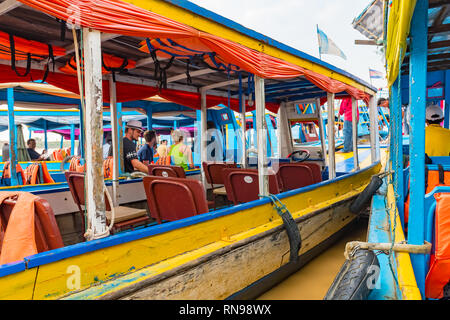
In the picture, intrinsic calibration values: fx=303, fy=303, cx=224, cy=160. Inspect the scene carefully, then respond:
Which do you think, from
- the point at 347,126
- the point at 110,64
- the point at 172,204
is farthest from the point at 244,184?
the point at 347,126

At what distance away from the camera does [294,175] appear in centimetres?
476

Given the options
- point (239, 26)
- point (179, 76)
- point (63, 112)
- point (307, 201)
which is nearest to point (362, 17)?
point (239, 26)

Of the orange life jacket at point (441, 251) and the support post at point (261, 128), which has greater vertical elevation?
the support post at point (261, 128)

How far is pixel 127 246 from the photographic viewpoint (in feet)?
6.35

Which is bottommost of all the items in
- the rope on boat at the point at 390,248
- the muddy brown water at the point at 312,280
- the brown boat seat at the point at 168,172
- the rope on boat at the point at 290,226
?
the muddy brown water at the point at 312,280

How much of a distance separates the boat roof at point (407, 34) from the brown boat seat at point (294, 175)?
187cm

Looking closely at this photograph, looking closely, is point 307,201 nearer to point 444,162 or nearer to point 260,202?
point 260,202

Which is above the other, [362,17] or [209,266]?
[362,17]

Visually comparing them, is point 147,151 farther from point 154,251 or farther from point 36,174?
point 154,251

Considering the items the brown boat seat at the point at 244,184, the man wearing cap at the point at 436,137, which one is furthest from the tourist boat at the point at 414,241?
the man wearing cap at the point at 436,137

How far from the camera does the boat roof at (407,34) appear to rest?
53.0 inches

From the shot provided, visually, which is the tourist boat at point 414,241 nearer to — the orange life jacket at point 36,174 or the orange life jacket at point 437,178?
the orange life jacket at point 437,178

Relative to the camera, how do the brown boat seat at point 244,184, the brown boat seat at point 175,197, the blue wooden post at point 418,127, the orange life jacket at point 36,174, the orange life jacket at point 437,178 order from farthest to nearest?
the orange life jacket at point 36,174 < the brown boat seat at point 244,184 < the orange life jacket at point 437,178 < the brown boat seat at point 175,197 < the blue wooden post at point 418,127
